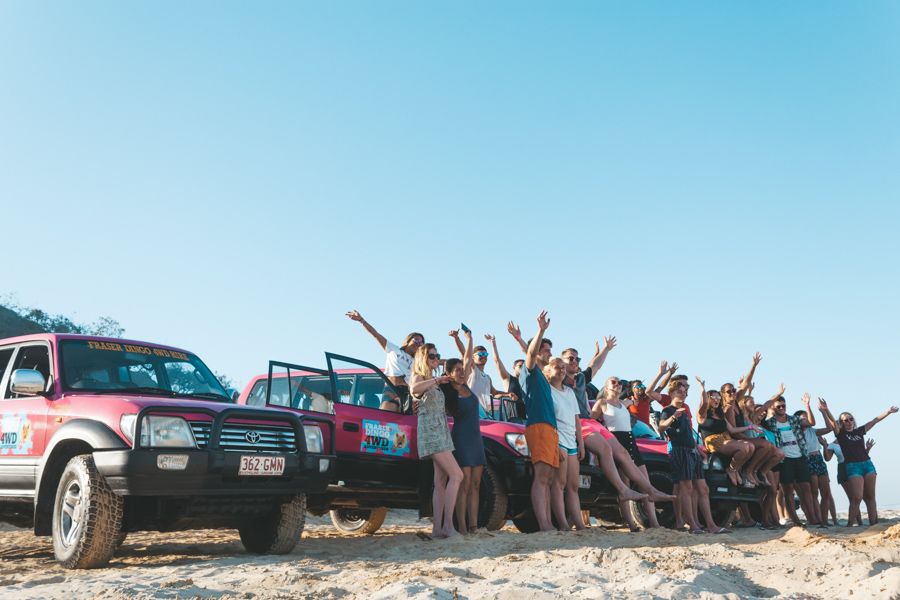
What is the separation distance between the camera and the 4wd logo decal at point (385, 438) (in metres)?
8.20

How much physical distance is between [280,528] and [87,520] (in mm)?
1535

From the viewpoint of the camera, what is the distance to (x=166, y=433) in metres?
6.04

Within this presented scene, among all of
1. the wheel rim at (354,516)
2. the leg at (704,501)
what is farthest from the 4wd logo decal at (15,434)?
the leg at (704,501)

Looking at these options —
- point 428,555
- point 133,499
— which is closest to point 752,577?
point 428,555

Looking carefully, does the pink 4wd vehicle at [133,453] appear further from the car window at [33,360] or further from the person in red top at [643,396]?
the person in red top at [643,396]

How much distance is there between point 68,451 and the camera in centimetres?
644

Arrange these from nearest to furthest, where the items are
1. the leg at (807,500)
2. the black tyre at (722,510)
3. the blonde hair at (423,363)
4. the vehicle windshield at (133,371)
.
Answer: the vehicle windshield at (133,371) < the blonde hair at (423,363) < the black tyre at (722,510) < the leg at (807,500)

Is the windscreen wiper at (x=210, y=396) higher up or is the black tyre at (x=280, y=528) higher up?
the windscreen wiper at (x=210, y=396)

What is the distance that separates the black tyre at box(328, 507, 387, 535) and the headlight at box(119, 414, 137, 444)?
452cm

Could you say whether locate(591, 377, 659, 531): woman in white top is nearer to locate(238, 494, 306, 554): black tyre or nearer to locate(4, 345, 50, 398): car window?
locate(238, 494, 306, 554): black tyre

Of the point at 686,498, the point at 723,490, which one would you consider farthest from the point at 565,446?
the point at 723,490

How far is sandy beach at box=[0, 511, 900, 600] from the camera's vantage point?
4.75 m

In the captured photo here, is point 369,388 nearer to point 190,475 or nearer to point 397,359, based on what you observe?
point 397,359

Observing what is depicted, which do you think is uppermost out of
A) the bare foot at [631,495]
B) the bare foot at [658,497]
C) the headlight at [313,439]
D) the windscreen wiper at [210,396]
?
the windscreen wiper at [210,396]
